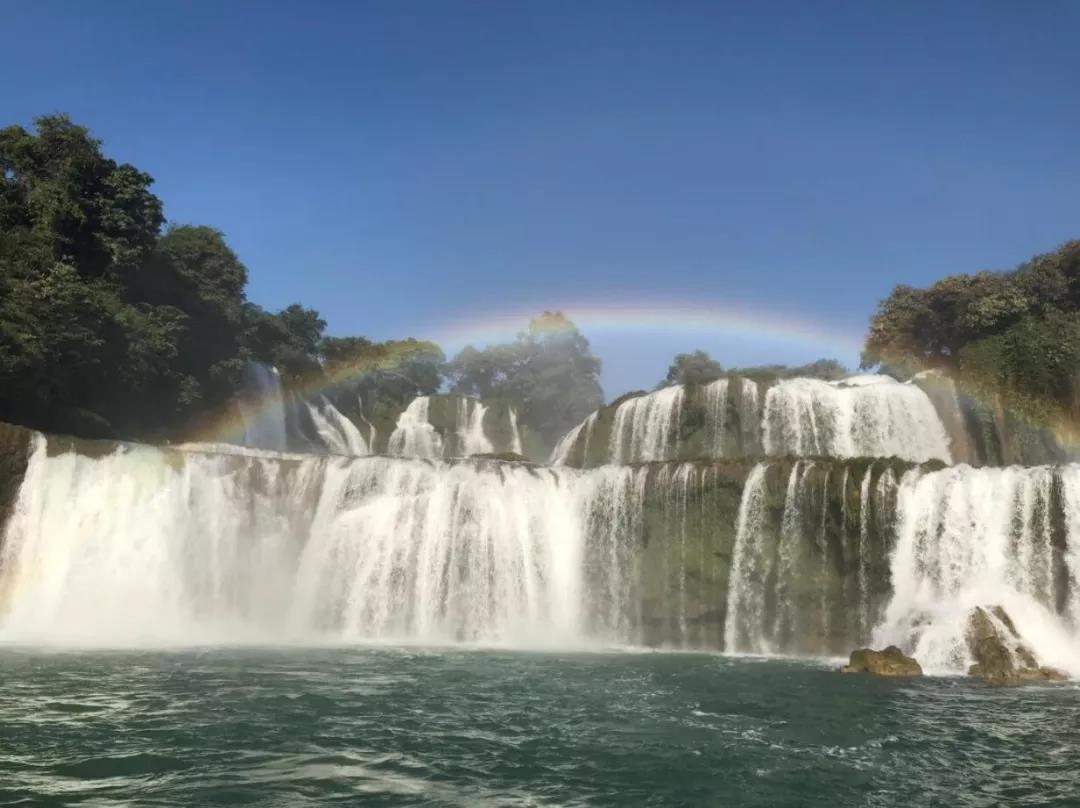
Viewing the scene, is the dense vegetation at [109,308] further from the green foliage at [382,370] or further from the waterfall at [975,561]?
the waterfall at [975,561]

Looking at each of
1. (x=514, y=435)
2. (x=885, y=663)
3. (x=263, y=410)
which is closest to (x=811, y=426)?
(x=885, y=663)

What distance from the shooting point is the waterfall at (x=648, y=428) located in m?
33.5

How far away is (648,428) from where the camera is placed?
34.0 m

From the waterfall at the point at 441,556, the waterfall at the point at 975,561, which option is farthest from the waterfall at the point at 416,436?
the waterfall at the point at 975,561

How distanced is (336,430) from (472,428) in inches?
276

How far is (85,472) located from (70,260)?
37.0 feet

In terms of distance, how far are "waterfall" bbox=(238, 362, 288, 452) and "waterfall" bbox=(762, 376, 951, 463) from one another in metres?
23.0

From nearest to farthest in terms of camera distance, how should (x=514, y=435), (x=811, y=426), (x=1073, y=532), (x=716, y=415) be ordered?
1. (x=1073, y=532)
2. (x=811, y=426)
3. (x=716, y=415)
4. (x=514, y=435)

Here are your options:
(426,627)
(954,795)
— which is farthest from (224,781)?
(426,627)

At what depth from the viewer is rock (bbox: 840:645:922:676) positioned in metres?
16.9

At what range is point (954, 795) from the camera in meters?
8.70

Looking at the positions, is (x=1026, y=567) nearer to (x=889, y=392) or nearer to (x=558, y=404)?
(x=889, y=392)

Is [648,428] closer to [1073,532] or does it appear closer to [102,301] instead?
[1073,532]

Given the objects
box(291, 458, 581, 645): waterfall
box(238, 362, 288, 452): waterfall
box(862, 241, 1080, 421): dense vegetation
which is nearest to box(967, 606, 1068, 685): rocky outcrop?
box(291, 458, 581, 645): waterfall
